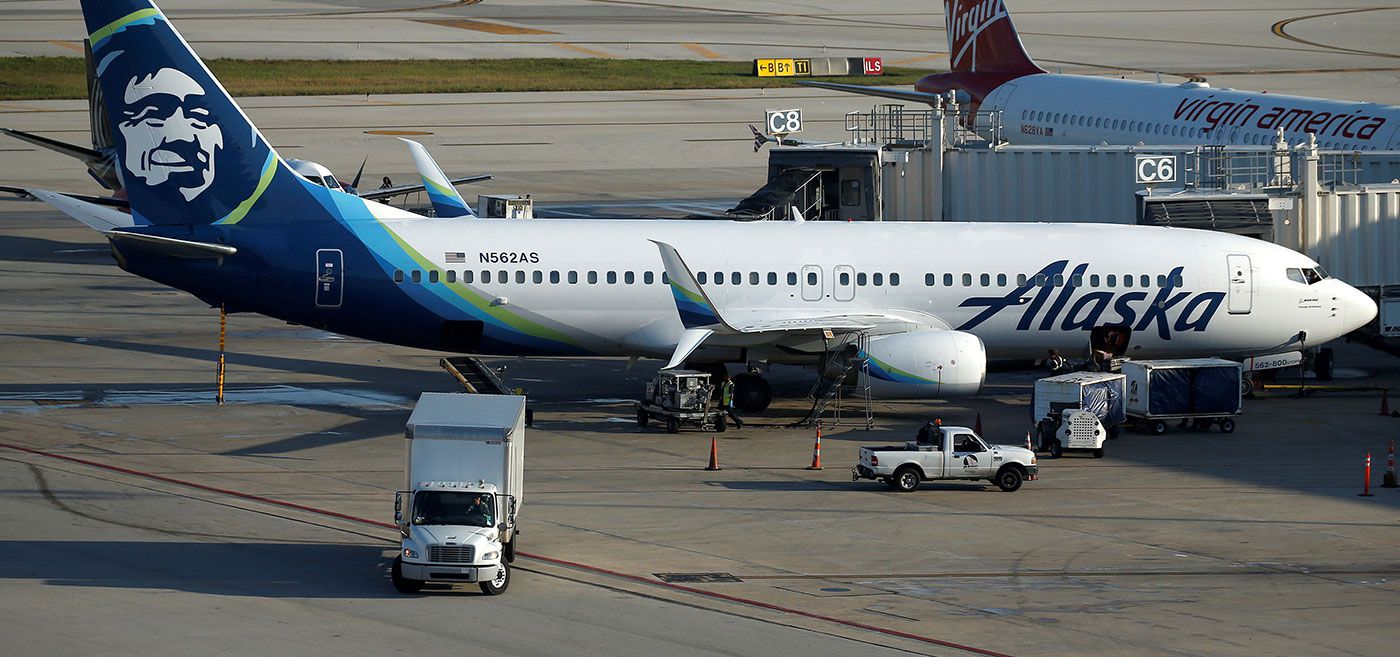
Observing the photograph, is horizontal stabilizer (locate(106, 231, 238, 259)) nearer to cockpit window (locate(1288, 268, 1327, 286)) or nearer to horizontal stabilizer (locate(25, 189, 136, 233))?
horizontal stabilizer (locate(25, 189, 136, 233))

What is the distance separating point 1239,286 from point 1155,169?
32.9ft

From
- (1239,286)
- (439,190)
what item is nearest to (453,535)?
(439,190)

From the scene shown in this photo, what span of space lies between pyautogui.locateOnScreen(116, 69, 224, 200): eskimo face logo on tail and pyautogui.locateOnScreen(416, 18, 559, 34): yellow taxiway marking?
9261 centimetres

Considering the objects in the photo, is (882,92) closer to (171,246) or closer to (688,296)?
(688,296)

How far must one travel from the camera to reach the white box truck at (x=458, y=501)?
950 inches

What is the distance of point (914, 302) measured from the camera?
130 feet

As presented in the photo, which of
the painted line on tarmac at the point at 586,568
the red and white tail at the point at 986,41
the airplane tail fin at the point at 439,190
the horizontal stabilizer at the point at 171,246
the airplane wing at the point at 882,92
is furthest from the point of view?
the red and white tail at the point at 986,41

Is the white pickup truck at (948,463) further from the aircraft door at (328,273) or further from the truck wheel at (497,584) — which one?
the aircraft door at (328,273)

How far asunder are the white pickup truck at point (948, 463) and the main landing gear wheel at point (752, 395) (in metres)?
7.60

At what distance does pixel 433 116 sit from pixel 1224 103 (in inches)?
1928

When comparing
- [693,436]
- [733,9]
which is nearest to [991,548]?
[693,436]

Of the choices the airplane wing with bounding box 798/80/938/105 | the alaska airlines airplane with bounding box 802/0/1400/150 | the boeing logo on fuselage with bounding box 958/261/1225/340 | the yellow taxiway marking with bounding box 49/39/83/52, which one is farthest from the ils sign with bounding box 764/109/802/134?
the yellow taxiway marking with bounding box 49/39/83/52

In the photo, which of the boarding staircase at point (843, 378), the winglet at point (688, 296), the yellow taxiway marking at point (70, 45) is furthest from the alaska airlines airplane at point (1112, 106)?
the yellow taxiway marking at point (70, 45)

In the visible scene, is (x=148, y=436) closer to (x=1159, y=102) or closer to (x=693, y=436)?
(x=693, y=436)
